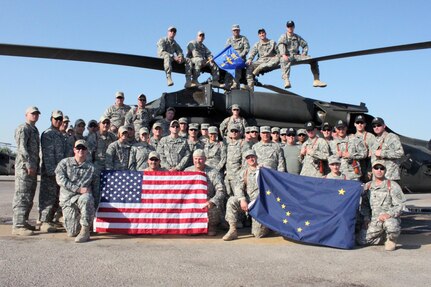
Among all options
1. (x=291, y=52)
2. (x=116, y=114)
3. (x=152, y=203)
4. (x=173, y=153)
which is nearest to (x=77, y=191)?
(x=152, y=203)

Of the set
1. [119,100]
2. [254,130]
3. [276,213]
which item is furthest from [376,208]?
[119,100]

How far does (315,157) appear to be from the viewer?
7.22m

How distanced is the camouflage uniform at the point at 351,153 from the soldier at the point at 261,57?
2.85 m

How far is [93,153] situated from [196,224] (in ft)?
8.30

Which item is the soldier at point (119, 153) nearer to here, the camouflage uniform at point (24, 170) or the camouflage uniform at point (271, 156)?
the camouflage uniform at point (24, 170)

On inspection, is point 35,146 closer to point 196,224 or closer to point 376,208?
point 196,224

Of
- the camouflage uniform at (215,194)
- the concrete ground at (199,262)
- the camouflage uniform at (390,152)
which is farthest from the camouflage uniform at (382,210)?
the camouflage uniform at (215,194)

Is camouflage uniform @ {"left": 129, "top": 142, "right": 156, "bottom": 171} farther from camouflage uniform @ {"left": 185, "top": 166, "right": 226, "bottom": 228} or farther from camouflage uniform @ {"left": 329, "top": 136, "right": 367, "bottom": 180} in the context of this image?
camouflage uniform @ {"left": 329, "top": 136, "right": 367, "bottom": 180}

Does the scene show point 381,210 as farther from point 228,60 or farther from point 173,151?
point 228,60

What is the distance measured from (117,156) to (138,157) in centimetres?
36

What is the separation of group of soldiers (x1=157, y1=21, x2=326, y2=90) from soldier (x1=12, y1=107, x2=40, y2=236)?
3.07m

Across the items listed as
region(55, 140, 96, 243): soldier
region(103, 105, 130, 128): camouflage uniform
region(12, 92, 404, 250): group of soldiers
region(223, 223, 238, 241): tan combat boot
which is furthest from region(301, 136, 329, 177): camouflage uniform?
region(103, 105, 130, 128): camouflage uniform

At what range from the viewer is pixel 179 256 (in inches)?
196

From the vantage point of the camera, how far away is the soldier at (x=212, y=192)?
6.46 meters
